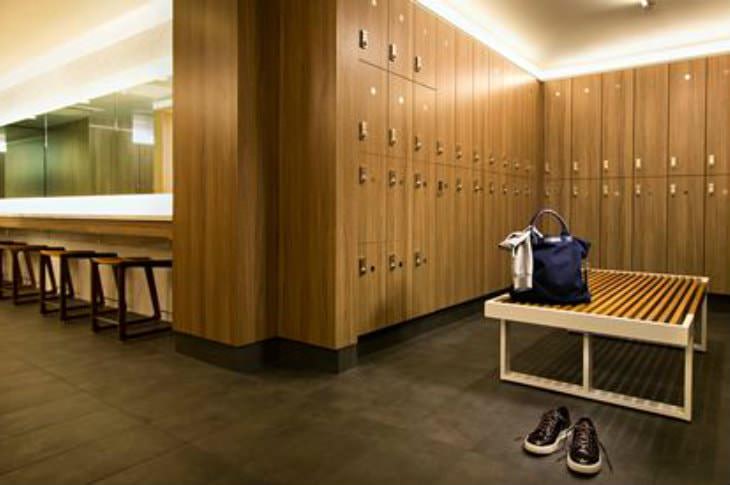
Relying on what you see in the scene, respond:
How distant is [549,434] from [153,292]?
3478 mm

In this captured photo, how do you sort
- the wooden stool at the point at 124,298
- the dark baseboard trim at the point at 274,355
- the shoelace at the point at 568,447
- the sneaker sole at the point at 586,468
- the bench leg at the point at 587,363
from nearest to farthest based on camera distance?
the sneaker sole at the point at 586,468 < the shoelace at the point at 568,447 < the bench leg at the point at 587,363 < the dark baseboard trim at the point at 274,355 < the wooden stool at the point at 124,298

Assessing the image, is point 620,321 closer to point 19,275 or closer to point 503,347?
point 503,347

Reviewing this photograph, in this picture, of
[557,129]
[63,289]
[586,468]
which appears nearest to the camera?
[586,468]

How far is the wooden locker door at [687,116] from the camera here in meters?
5.55

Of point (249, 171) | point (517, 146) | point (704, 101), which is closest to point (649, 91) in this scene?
point (704, 101)

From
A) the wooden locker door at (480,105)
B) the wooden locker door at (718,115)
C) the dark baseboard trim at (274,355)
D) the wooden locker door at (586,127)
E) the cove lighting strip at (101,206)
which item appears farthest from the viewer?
the wooden locker door at (586,127)

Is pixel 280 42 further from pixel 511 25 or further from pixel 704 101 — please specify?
Result: pixel 704 101

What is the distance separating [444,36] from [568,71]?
2871 mm

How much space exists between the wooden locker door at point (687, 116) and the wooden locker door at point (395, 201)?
12.1 feet

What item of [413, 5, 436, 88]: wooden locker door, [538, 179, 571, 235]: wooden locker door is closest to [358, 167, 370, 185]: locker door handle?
[413, 5, 436, 88]: wooden locker door

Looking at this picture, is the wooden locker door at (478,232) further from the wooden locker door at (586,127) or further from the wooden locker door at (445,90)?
the wooden locker door at (586,127)

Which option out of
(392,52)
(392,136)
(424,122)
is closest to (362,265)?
(392,136)

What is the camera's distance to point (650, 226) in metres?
5.88

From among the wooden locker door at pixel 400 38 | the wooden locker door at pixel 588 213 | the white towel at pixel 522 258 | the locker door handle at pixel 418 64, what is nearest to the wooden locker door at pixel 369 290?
the white towel at pixel 522 258
